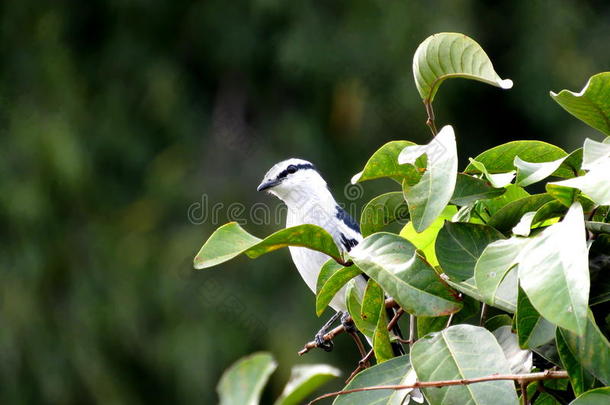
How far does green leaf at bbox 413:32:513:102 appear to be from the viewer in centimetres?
146

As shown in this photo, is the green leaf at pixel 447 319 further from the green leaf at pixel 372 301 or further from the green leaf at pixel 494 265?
the green leaf at pixel 494 265

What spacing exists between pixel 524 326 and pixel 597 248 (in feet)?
0.53

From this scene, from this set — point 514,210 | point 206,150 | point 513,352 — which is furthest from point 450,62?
point 206,150

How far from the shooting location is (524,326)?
1215 mm

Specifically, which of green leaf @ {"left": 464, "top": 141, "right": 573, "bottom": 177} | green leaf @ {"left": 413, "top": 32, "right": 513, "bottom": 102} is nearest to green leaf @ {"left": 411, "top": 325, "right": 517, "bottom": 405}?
green leaf @ {"left": 464, "top": 141, "right": 573, "bottom": 177}

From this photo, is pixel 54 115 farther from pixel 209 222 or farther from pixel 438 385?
pixel 438 385

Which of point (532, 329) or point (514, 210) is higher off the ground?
point (514, 210)

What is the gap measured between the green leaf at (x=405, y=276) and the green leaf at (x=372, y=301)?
0.11m

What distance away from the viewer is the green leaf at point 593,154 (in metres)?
1.21

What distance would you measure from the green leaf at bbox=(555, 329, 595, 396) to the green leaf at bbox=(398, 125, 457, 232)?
0.26 meters

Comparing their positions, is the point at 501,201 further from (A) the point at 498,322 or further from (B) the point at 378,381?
(B) the point at 378,381

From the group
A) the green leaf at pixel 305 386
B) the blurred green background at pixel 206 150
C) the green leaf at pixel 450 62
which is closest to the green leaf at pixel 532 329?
the green leaf at pixel 305 386

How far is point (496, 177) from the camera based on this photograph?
1.43 metres

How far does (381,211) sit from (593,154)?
0.45m
